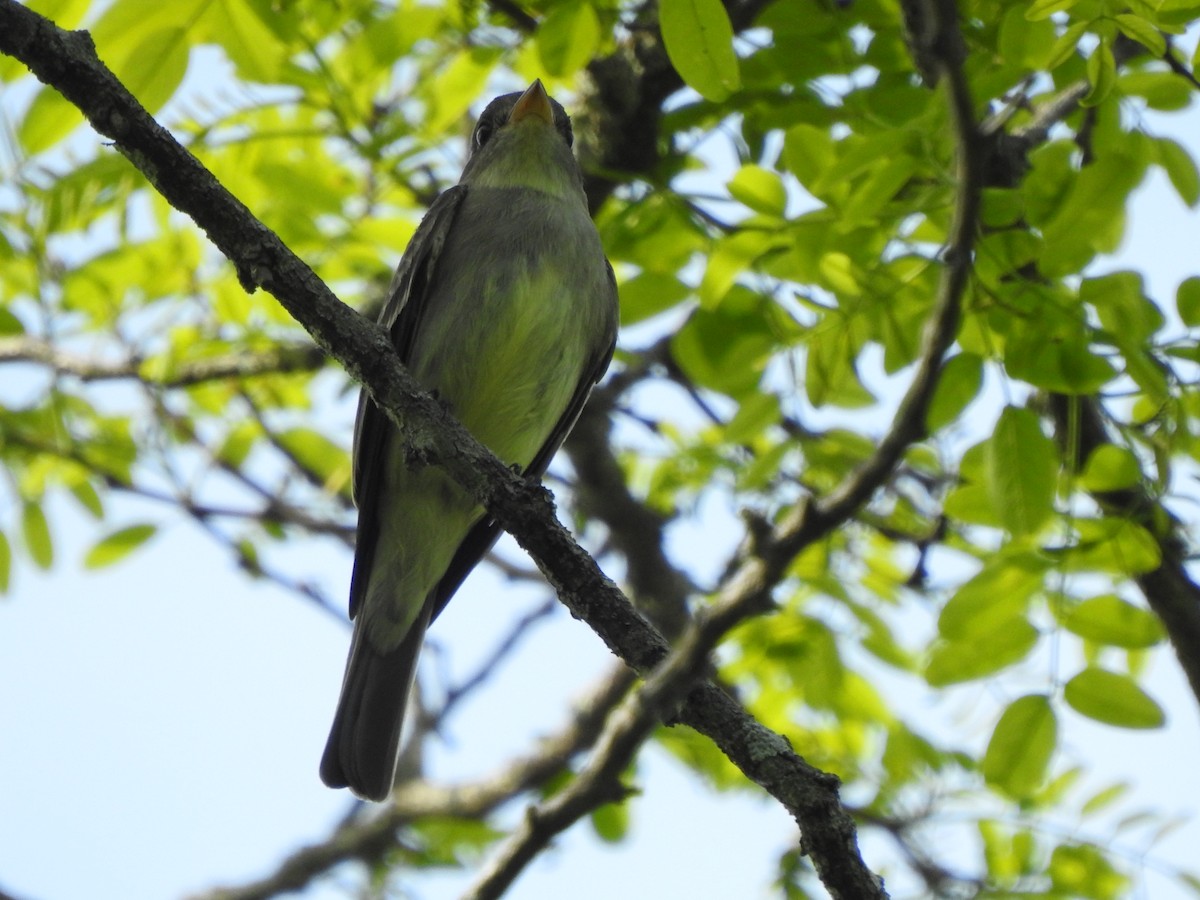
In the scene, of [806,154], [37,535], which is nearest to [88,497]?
[37,535]

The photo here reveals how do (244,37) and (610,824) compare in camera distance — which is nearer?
(244,37)

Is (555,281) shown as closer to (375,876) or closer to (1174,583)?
(1174,583)

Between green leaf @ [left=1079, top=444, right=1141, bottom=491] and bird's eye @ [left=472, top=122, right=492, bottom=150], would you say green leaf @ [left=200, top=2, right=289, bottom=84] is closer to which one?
bird's eye @ [left=472, top=122, right=492, bottom=150]

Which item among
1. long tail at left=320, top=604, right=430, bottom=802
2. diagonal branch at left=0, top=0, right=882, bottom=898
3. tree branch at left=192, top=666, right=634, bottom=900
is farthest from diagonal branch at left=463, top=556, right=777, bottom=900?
tree branch at left=192, top=666, right=634, bottom=900

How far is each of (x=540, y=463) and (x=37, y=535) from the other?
6.04ft

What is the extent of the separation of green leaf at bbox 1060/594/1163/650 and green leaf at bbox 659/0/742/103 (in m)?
1.54

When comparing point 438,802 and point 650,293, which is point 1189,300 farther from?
point 438,802

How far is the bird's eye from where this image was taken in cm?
537

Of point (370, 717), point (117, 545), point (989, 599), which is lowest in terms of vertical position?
point (989, 599)

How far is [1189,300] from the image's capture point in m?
3.22

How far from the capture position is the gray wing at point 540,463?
15.5 ft

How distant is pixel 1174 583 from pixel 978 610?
2.90 feet

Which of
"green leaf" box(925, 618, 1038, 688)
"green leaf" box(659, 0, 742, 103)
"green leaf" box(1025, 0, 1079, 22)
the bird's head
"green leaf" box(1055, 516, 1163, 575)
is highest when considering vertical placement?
the bird's head

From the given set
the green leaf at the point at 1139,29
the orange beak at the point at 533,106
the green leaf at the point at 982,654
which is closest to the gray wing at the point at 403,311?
the orange beak at the point at 533,106
